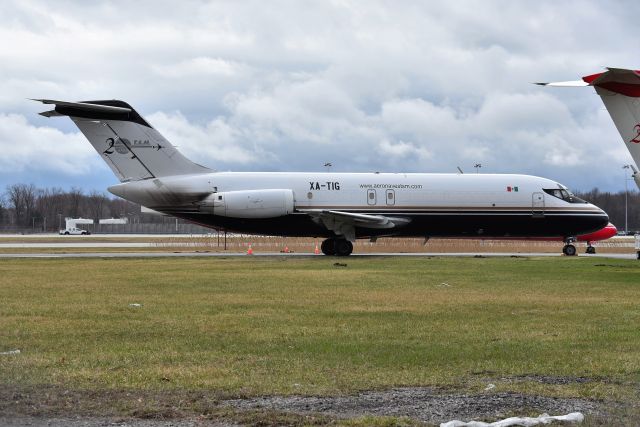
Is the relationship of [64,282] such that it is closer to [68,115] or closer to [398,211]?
[68,115]

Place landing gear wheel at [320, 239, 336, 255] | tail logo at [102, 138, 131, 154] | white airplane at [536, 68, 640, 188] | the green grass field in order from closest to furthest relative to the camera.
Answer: the green grass field → white airplane at [536, 68, 640, 188] → tail logo at [102, 138, 131, 154] → landing gear wheel at [320, 239, 336, 255]

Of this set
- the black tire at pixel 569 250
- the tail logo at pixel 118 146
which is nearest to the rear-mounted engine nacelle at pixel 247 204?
the tail logo at pixel 118 146

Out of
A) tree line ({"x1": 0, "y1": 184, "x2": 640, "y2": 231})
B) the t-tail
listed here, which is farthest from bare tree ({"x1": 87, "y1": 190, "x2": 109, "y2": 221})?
the t-tail

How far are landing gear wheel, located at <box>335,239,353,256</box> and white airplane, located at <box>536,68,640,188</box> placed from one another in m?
18.7

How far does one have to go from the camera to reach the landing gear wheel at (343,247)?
109 feet

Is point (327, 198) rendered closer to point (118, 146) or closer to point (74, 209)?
point (118, 146)

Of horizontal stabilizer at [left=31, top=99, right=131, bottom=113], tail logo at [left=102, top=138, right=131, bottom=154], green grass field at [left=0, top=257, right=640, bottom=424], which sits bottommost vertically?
green grass field at [left=0, top=257, right=640, bottom=424]

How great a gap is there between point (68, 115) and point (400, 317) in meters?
22.0

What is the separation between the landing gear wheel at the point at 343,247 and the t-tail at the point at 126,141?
23.7 ft

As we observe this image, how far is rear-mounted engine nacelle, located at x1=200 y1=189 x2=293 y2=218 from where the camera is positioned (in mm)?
31859

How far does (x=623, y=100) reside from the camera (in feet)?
49.2

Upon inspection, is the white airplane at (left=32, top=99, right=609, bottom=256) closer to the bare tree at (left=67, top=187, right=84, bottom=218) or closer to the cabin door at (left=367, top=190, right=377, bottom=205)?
the cabin door at (left=367, top=190, right=377, bottom=205)

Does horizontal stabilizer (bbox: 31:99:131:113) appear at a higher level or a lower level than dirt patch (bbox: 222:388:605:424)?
higher

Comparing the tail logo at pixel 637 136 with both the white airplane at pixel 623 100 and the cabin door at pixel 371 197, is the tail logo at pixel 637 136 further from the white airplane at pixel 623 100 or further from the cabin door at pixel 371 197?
the cabin door at pixel 371 197
